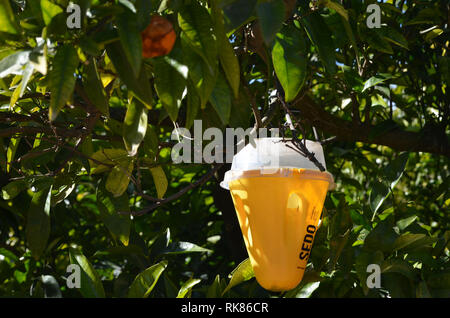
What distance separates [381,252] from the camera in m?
1.08

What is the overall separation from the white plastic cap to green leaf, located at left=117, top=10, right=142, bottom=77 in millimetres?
247

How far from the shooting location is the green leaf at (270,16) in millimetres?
587

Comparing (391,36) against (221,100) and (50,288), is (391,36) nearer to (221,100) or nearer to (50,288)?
(221,100)

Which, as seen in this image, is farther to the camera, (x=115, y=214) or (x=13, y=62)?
(x=115, y=214)

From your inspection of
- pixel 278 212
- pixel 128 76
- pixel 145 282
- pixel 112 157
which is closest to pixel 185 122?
pixel 112 157

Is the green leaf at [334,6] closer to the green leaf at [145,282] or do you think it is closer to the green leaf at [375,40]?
the green leaf at [375,40]

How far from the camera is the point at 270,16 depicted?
0.60m

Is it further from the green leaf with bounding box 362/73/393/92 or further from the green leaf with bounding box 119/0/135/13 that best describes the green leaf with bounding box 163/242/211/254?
the green leaf with bounding box 119/0/135/13

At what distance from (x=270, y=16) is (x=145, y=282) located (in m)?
0.57

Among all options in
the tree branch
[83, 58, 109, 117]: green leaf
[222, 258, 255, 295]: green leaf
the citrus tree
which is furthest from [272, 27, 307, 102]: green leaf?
the tree branch

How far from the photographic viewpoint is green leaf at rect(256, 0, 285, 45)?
0.59 metres

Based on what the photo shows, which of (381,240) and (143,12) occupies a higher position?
(143,12)

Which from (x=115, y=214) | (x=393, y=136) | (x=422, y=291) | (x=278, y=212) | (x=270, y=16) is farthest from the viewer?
(x=393, y=136)

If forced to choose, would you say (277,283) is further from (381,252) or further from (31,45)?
(31,45)
